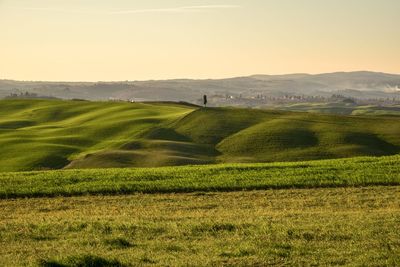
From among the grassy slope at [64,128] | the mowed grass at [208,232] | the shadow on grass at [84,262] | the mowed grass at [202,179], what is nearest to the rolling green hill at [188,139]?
the grassy slope at [64,128]

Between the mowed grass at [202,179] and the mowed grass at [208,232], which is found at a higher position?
the mowed grass at [208,232]

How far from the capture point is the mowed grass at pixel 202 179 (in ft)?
141

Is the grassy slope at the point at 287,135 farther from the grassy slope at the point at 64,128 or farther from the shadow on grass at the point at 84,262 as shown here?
the shadow on grass at the point at 84,262

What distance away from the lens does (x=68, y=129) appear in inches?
3927

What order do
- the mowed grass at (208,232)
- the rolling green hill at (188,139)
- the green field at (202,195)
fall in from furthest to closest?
the rolling green hill at (188,139) → the green field at (202,195) → the mowed grass at (208,232)

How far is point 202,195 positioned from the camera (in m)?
40.5

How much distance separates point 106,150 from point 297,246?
58238mm

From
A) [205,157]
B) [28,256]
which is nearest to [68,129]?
[205,157]

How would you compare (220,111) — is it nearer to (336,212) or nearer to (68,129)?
(68,129)

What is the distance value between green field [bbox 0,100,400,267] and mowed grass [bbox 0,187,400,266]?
0.06 m

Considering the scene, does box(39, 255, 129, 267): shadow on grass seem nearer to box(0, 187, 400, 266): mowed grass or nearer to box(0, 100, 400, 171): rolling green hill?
box(0, 187, 400, 266): mowed grass

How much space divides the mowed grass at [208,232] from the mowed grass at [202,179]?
504 cm

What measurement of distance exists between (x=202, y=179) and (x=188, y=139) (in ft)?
139

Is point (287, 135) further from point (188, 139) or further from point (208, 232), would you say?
point (208, 232)
